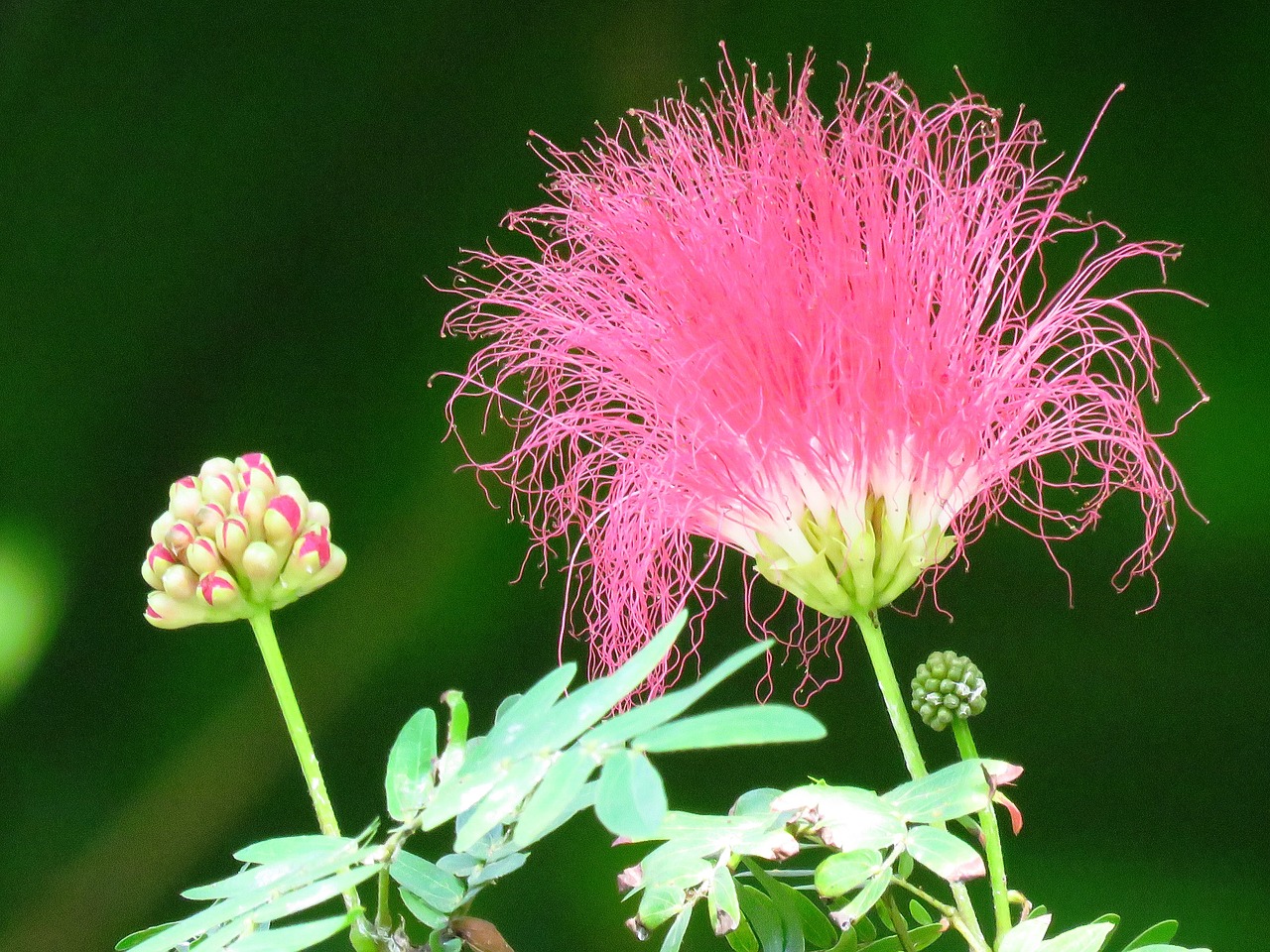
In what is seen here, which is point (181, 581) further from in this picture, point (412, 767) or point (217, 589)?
point (412, 767)

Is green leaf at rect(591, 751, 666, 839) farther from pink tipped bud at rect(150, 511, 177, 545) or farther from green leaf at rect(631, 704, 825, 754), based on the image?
pink tipped bud at rect(150, 511, 177, 545)

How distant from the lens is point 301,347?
1.32 m

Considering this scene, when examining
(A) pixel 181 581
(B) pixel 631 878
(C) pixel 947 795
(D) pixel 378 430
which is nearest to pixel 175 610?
(A) pixel 181 581

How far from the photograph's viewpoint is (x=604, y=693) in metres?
0.46

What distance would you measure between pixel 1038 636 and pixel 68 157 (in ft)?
3.38

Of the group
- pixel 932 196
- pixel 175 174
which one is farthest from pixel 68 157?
pixel 932 196

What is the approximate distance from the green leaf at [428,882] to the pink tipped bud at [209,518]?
0.54 feet

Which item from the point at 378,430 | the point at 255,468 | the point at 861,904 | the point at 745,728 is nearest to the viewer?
the point at 745,728

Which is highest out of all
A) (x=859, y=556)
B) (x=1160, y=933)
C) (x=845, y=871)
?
(x=859, y=556)

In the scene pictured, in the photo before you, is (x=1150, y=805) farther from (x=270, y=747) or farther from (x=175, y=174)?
(x=175, y=174)

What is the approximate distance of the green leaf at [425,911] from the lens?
1.90 ft

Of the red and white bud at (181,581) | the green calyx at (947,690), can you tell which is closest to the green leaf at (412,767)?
the red and white bud at (181,581)

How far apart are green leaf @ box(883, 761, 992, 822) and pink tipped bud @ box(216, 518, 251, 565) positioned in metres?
0.30

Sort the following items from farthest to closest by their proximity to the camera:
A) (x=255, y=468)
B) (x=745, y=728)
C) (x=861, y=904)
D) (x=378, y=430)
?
(x=378, y=430) → (x=255, y=468) → (x=861, y=904) → (x=745, y=728)
